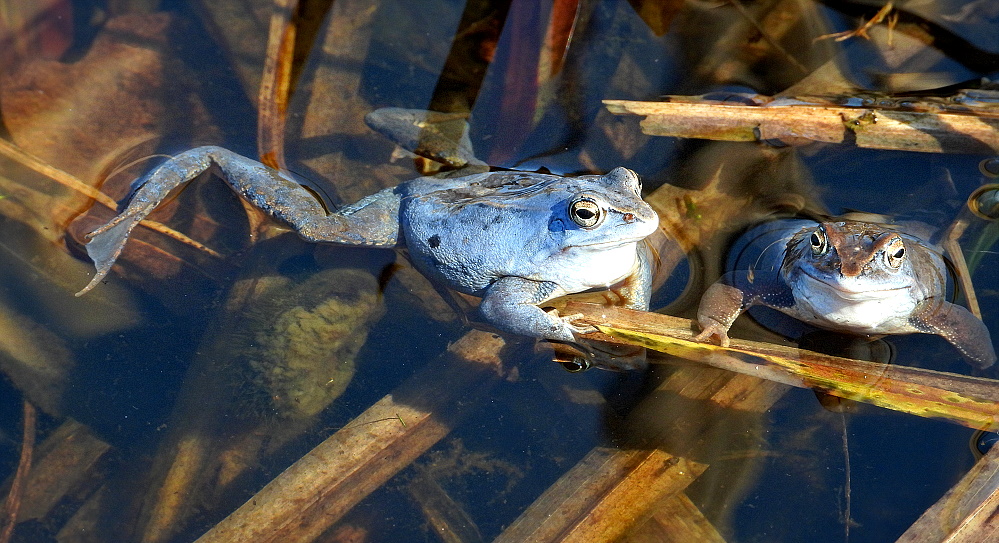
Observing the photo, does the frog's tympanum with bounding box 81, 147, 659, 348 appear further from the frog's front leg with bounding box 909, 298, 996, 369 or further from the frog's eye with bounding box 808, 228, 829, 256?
the frog's front leg with bounding box 909, 298, 996, 369

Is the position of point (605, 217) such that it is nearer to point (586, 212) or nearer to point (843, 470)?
point (586, 212)

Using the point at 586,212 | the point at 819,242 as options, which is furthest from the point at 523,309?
the point at 819,242

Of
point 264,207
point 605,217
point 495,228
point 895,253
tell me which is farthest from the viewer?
point 264,207

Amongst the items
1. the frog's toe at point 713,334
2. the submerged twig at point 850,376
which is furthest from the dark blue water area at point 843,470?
the frog's toe at point 713,334

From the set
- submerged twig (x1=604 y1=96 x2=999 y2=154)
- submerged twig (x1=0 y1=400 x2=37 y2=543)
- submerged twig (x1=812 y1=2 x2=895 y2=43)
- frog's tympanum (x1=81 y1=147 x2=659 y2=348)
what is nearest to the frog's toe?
frog's tympanum (x1=81 y1=147 x2=659 y2=348)

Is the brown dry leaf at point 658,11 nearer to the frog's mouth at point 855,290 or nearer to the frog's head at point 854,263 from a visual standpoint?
the frog's head at point 854,263

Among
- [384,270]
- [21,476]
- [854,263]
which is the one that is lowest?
[21,476]
